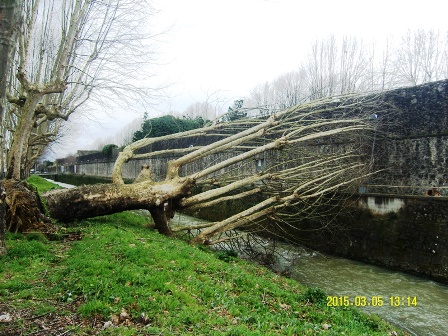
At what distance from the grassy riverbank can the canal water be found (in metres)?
0.93

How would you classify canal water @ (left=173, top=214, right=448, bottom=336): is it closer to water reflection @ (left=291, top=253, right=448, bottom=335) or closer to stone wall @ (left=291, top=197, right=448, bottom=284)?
water reflection @ (left=291, top=253, right=448, bottom=335)

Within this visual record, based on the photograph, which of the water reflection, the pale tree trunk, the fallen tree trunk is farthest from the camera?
the fallen tree trunk

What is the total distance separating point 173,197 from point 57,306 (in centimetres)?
498

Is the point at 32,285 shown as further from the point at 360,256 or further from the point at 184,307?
the point at 360,256

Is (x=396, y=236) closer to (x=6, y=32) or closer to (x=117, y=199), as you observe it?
(x=117, y=199)

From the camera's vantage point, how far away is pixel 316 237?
10.5 meters

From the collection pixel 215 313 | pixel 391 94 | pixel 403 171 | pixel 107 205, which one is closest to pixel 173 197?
pixel 107 205

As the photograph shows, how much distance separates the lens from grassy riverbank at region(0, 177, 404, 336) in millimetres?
3441

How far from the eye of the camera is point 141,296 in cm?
399
